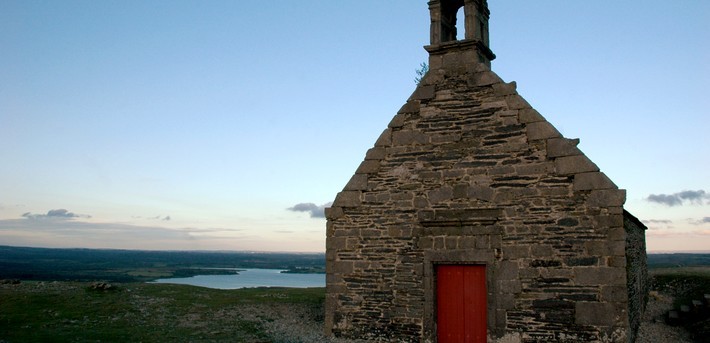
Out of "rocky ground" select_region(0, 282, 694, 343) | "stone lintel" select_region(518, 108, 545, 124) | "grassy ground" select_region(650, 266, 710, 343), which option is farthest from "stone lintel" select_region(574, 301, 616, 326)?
"grassy ground" select_region(650, 266, 710, 343)

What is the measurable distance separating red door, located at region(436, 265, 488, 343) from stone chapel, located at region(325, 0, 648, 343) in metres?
0.02

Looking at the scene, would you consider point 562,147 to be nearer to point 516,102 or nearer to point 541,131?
point 541,131

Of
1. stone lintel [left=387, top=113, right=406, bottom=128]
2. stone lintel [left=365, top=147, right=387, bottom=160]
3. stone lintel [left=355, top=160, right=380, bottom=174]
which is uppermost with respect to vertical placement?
stone lintel [left=387, top=113, right=406, bottom=128]

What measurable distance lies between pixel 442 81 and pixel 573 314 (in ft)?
16.9

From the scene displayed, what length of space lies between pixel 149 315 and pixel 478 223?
26.7 feet

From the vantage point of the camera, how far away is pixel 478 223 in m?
→ 10.4

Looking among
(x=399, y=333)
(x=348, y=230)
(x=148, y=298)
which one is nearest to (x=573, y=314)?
(x=399, y=333)

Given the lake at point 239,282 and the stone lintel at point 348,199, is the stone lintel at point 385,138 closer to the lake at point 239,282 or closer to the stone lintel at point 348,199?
the stone lintel at point 348,199

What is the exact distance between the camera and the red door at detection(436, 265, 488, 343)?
1030 cm

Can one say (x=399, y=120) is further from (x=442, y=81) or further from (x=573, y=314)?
(x=573, y=314)

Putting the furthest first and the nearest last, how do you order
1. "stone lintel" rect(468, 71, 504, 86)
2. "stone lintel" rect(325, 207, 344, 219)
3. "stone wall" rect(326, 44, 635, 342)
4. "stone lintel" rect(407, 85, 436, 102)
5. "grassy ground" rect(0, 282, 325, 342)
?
"stone lintel" rect(325, 207, 344, 219) → "stone lintel" rect(407, 85, 436, 102) → "grassy ground" rect(0, 282, 325, 342) → "stone lintel" rect(468, 71, 504, 86) → "stone wall" rect(326, 44, 635, 342)

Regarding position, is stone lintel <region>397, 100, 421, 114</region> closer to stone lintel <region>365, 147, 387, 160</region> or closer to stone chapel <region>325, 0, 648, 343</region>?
stone chapel <region>325, 0, 648, 343</region>

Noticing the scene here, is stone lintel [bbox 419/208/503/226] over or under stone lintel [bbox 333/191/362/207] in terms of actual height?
under

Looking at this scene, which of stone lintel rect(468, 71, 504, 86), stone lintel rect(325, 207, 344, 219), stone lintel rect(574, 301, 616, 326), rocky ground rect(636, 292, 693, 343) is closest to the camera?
stone lintel rect(574, 301, 616, 326)
